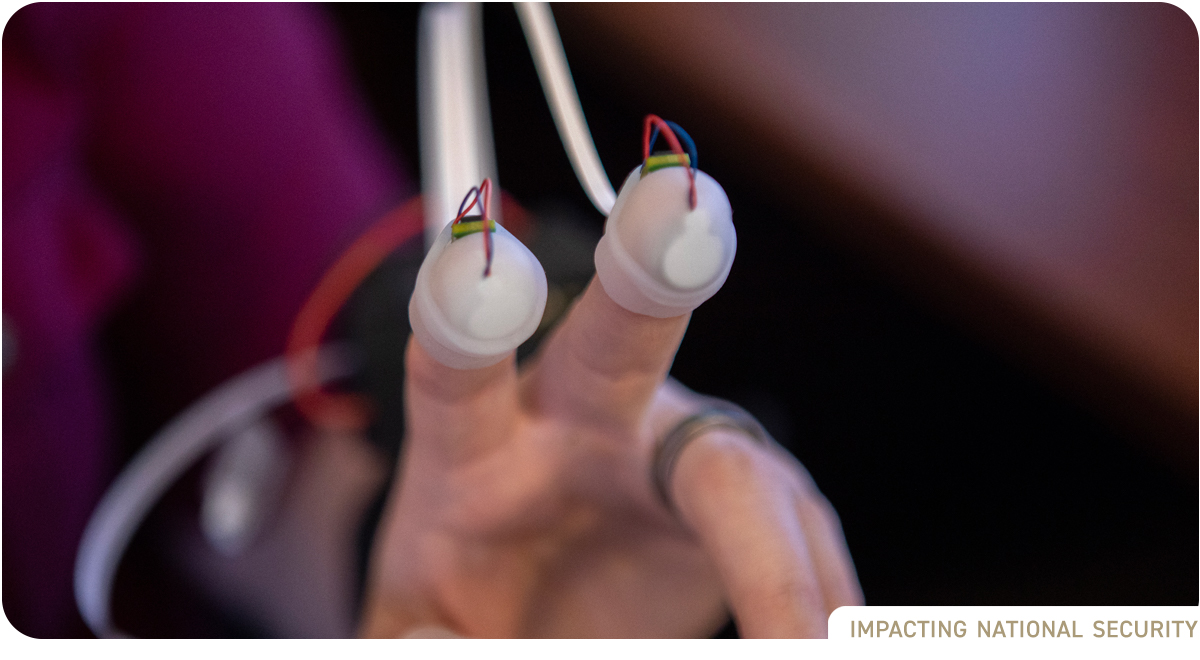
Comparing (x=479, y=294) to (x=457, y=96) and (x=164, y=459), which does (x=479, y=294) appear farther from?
(x=164, y=459)

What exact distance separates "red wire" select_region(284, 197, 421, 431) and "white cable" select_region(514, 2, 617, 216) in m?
0.12

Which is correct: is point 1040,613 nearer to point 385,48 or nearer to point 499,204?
point 499,204

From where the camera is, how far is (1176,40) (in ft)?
1.15

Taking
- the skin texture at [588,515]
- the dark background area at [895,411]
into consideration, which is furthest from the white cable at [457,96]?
the skin texture at [588,515]

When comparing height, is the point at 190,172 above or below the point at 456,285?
below

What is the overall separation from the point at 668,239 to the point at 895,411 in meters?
0.29

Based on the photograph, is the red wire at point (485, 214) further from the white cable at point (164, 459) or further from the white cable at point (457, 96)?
the white cable at point (164, 459)

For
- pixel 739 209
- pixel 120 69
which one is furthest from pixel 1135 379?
pixel 120 69

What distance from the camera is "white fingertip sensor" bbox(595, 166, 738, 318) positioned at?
0.19 m

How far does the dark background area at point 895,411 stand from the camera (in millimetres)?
382

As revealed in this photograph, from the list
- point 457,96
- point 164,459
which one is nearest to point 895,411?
point 457,96

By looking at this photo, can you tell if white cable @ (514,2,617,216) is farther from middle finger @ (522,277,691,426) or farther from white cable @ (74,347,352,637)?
white cable @ (74,347,352,637)

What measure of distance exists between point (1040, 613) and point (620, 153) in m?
0.27

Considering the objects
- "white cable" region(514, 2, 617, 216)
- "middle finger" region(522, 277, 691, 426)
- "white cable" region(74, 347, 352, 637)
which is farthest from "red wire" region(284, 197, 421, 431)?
"middle finger" region(522, 277, 691, 426)
